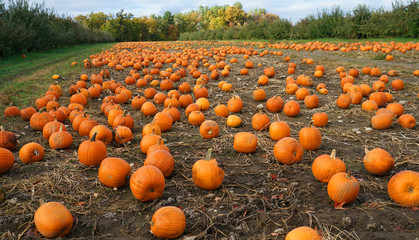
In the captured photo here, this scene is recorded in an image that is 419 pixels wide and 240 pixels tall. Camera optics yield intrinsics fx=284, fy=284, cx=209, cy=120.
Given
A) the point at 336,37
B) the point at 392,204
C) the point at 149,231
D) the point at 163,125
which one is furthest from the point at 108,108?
the point at 336,37

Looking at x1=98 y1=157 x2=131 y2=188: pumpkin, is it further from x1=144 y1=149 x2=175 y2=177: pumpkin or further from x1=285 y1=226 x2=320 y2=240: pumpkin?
x1=285 y1=226 x2=320 y2=240: pumpkin

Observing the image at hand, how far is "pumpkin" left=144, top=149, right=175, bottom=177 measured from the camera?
12.1 feet

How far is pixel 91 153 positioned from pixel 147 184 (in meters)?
1.39

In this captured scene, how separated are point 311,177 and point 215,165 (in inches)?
52.9

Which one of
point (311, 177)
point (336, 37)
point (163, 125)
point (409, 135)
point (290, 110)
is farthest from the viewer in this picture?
point (336, 37)

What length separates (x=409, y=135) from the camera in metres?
5.05

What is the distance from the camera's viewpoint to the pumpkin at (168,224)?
104 inches

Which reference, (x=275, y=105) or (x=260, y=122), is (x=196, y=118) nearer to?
(x=260, y=122)

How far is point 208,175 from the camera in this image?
347 centimetres

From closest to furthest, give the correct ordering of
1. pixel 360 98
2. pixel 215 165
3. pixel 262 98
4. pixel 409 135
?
pixel 215 165 → pixel 409 135 → pixel 360 98 → pixel 262 98

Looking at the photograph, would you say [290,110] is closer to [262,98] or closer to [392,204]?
[262,98]

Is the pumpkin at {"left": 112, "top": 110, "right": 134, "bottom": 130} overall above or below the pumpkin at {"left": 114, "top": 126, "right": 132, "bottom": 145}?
above

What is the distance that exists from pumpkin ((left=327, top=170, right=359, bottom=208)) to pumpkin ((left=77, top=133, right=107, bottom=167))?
3.12 m

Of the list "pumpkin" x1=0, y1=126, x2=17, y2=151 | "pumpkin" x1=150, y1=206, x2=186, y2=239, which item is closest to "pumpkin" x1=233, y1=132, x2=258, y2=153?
"pumpkin" x1=150, y1=206, x2=186, y2=239
